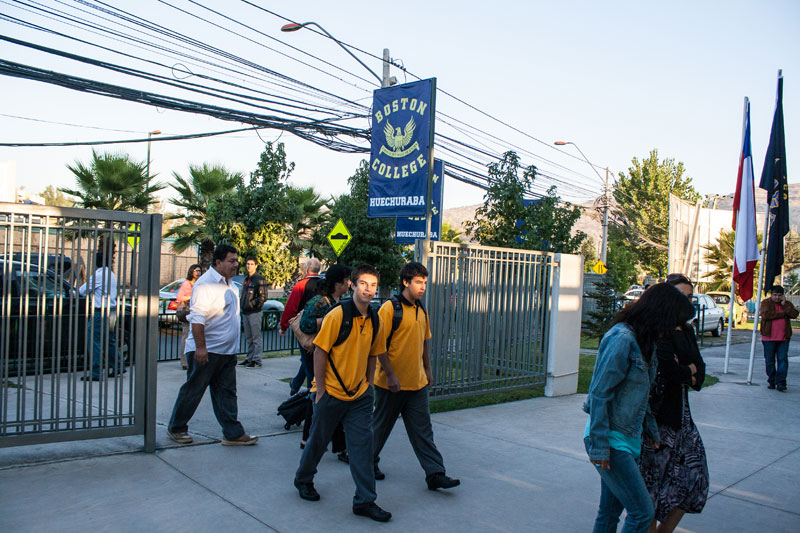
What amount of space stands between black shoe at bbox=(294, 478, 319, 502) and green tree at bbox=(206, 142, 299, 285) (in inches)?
530

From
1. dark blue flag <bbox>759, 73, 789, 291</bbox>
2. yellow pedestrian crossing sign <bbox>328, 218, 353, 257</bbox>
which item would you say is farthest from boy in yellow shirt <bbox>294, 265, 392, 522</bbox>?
yellow pedestrian crossing sign <bbox>328, 218, 353, 257</bbox>

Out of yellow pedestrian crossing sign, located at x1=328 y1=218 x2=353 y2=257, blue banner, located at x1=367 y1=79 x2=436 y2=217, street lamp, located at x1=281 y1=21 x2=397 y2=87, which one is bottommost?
yellow pedestrian crossing sign, located at x1=328 y1=218 x2=353 y2=257

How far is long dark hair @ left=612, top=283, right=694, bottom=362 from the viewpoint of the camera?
135 inches

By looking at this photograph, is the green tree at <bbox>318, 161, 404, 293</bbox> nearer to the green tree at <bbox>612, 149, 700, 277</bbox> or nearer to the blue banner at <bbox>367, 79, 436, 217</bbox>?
the blue banner at <bbox>367, 79, 436, 217</bbox>

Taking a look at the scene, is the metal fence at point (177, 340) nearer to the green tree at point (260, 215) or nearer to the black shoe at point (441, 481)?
the green tree at point (260, 215)

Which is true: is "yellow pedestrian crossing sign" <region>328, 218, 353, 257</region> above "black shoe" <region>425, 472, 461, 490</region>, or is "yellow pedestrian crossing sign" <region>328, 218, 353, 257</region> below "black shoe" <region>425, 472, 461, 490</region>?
above

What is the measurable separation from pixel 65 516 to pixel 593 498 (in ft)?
12.7

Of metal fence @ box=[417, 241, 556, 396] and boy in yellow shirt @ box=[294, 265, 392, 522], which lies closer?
boy in yellow shirt @ box=[294, 265, 392, 522]

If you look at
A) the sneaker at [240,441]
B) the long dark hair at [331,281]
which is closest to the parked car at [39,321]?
the sneaker at [240,441]

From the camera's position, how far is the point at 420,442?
5141 mm

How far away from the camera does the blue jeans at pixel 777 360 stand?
10.9 m

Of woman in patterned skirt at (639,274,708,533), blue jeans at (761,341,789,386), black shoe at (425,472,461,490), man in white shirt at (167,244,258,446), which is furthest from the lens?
blue jeans at (761,341,789,386)

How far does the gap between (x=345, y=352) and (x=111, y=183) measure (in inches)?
625

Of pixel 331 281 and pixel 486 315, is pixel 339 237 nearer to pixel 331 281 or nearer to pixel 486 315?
pixel 486 315
